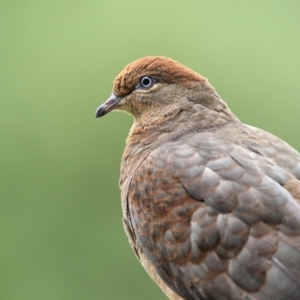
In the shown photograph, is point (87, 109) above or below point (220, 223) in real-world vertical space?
above

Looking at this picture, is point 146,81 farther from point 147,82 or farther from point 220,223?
point 220,223

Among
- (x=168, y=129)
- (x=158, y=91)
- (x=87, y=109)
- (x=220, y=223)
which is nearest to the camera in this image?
(x=220, y=223)

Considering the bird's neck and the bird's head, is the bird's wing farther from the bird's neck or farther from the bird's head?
the bird's head

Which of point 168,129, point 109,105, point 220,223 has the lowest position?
point 220,223

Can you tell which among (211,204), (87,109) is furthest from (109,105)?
(87,109)

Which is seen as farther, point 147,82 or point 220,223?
point 147,82

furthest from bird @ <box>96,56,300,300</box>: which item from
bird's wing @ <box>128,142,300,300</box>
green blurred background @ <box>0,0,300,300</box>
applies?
green blurred background @ <box>0,0,300,300</box>

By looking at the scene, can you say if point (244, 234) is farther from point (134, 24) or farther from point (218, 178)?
point (134, 24)
